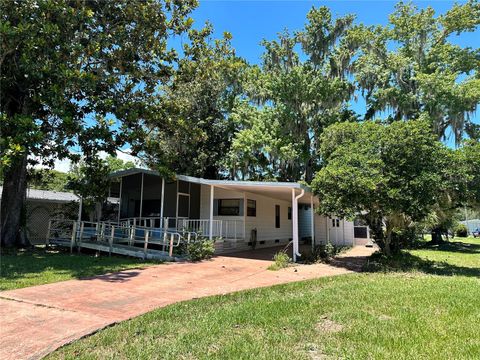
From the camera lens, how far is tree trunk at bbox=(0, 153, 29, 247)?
13.6m

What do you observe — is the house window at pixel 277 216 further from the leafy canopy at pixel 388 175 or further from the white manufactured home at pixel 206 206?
the leafy canopy at pixel 388 175

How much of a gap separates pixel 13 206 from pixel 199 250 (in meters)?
7.85

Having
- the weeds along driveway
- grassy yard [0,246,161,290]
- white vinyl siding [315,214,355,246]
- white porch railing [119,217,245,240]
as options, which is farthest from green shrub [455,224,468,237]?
grassy yard [0,246,161,290]

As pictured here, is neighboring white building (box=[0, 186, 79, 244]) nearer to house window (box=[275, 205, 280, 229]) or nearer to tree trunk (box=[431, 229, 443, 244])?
house window (box=[275, 205, 280, 229])

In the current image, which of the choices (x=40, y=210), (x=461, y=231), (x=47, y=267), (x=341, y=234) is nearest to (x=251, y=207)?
(x=341, y=234)

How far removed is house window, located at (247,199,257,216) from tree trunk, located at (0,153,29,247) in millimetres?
9691

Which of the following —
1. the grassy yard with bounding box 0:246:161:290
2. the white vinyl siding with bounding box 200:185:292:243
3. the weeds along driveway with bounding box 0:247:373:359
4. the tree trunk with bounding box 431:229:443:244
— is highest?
the white vinyl siding with bounding box 200:185:292:243

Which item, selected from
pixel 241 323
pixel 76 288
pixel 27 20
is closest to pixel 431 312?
pixel 241 323

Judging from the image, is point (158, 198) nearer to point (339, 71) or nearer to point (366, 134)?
point (366, 134)

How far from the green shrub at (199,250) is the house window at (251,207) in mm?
4510

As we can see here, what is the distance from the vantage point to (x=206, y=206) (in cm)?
1661

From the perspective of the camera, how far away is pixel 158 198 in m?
15.2

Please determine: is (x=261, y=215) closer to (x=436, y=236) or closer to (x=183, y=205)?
(x=183, y=205)

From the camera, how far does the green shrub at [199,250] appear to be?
39.7 feet
